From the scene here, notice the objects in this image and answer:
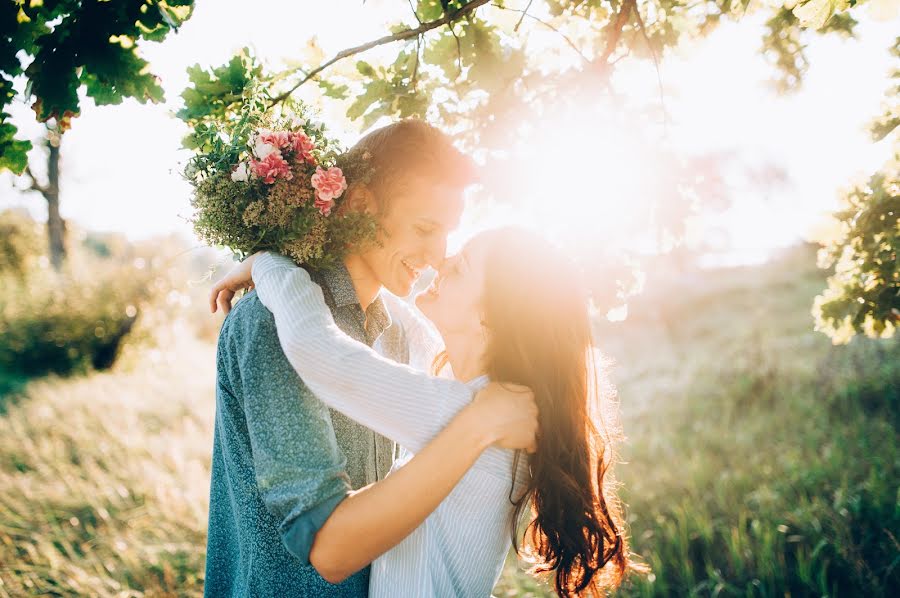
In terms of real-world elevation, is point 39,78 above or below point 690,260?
below

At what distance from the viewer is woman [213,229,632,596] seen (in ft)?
4.87

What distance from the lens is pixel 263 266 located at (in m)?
1.71

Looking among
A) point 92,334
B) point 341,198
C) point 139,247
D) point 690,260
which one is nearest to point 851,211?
point 341,198

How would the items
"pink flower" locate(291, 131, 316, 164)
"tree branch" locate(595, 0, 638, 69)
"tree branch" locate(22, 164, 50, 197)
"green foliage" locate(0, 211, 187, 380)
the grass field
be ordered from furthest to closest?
1. "tree branch" locate(22, 164, 50, 197)
2. "green foliage" locate(0, 211, 187, 380)
3. the grass field
4. "tree branch" locate(595, 0, 638, 69)
5. "pink flower" locate(291, 131, 316, 164)

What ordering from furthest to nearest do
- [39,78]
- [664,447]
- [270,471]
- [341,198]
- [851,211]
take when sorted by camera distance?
[664,447], [851,211], [341,198], [39,78], [270,471]

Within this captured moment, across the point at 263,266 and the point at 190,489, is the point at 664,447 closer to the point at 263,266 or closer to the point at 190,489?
the point at 190,489

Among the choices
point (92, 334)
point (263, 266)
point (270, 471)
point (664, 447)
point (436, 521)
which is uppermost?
point (92, 334)

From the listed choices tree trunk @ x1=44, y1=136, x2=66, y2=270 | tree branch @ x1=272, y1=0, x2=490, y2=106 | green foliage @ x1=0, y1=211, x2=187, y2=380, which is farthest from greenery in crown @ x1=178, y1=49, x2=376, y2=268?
tree trunk @ x1=44, y1=136, x2=66, y2=270

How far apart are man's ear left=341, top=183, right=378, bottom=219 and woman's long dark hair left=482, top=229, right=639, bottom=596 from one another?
46cm

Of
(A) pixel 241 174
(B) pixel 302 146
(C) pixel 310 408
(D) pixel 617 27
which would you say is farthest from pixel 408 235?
(D) pixel 617 27

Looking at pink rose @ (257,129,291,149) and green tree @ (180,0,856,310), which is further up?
green tree @ (180,0,856,310)

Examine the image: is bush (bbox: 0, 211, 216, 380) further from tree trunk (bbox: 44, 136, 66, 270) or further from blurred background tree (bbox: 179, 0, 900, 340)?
blurred background tree (bbox: 179, 0, 900, 340)

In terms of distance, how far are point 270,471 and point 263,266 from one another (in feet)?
2.02

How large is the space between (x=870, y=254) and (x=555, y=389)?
154cm
